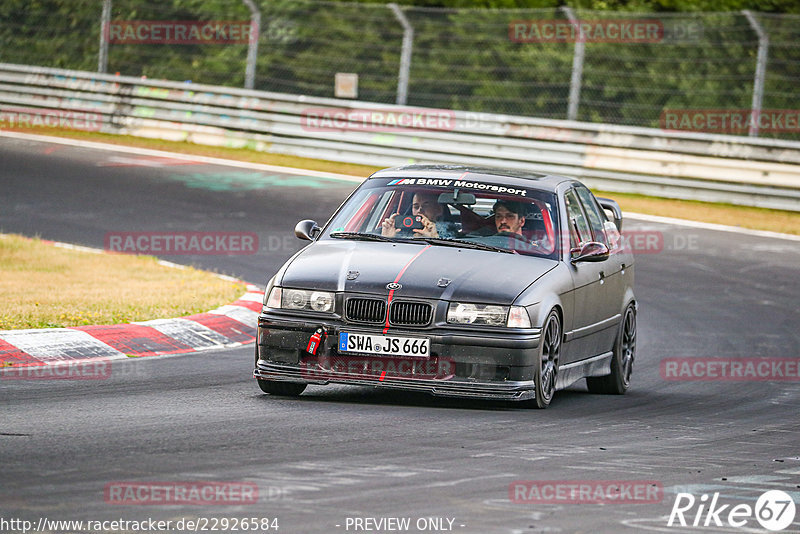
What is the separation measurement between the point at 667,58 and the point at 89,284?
13819 millimetres

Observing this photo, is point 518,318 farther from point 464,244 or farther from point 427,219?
point 427,219

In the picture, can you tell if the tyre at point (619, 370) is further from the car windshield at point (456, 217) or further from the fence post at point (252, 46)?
the fence post at point (252, 46)

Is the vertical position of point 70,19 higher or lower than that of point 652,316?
higher

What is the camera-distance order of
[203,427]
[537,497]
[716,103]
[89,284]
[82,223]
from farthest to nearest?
[716,103]
[82,223]
[89,284]
[203,427]
[537,497]

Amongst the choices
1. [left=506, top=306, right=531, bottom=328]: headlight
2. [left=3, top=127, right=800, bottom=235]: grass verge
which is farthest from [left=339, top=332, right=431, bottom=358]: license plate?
[left=3, top=127, right=800, bottom=235]: grass verge

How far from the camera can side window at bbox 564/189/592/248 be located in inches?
370

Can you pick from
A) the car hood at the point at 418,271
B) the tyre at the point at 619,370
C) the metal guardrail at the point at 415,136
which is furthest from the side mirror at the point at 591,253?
the metal guardrail at the point at 415,136

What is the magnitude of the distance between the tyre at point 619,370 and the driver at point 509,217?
Result: 1.42 metres

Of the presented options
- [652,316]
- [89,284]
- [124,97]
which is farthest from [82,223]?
[124,97]

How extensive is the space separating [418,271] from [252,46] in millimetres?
17192

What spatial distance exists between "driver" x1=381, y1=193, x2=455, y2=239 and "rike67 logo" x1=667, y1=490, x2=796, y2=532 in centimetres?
337

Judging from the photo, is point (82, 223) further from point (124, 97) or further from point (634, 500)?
point (634, 500)

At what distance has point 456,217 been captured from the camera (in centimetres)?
909

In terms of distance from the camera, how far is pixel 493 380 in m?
7.97
